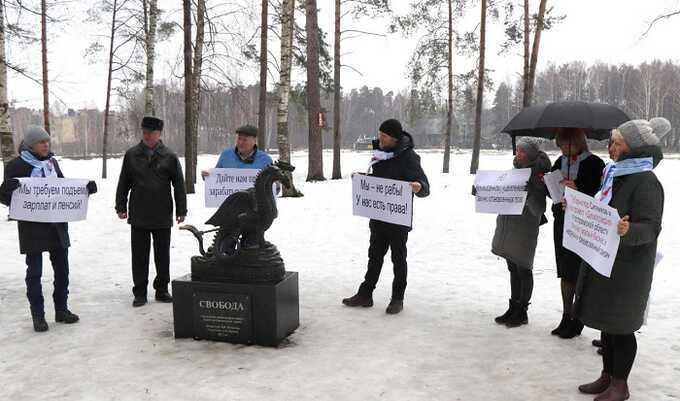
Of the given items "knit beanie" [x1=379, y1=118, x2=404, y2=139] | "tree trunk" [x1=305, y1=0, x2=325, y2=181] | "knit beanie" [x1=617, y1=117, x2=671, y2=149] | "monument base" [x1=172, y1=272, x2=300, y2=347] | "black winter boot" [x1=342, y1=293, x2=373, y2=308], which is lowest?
"black winter boot" [x1=342, y1=293, x2=373, y2=308]

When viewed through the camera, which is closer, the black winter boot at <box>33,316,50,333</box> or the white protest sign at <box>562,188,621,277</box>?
the white protest sign at <box>562,188,621,277</box>

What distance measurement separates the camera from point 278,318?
4.62 metres

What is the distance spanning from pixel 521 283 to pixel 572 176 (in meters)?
1.20

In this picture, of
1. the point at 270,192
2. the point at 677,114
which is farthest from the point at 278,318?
the point at 677,114

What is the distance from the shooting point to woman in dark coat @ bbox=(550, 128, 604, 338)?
449cm

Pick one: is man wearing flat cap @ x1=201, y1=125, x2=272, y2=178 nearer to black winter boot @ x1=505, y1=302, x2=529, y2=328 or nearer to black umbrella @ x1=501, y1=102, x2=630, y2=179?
black umbrella @ x1=501, y1=102, x2=630, y2=179

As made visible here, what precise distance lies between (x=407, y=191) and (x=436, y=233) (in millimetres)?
4692

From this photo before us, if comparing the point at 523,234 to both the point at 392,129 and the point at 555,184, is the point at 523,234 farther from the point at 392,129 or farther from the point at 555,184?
the point at 392,129

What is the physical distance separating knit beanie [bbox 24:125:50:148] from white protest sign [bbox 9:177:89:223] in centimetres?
35

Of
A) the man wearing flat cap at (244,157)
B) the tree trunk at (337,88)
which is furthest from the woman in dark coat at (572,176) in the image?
the tree trunk at (337,88)

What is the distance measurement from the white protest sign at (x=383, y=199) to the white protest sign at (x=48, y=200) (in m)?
2.76

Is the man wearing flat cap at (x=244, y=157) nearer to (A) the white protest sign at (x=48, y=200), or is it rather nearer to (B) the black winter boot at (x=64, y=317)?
(A) the white protest sign at (x=48, y=200)

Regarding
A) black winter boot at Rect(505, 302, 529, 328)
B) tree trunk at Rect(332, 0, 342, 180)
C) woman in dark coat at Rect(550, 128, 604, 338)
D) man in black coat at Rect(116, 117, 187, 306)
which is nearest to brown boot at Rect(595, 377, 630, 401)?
woman in dark coat at Rect(550, 128, 604, 338)

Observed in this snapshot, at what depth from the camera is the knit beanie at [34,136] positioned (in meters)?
4.93
